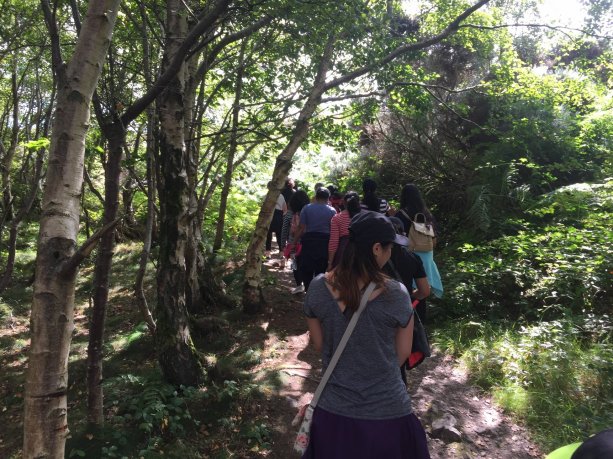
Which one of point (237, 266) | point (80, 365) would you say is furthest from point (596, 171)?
point (80, 365)

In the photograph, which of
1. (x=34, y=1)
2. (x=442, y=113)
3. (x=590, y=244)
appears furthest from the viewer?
(x=442, y=113)

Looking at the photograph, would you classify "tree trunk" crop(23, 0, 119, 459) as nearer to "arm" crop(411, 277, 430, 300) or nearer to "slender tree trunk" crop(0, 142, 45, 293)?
"arm" crop(411, 277, 430, 300)

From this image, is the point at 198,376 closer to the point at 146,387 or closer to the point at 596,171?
the point at 146,387

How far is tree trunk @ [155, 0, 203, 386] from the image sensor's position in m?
4.36

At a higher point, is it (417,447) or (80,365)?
(417,447)

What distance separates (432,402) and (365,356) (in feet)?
10.3

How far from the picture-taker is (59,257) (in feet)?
5.90

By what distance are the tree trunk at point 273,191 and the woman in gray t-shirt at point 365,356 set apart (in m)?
4.61

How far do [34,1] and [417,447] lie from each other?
9.18 metres

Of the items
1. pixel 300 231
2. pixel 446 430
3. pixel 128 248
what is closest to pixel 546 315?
pixel 446 430

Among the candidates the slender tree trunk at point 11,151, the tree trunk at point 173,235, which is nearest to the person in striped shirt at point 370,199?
the tree trunk at point 173,235

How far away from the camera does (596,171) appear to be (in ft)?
28.9

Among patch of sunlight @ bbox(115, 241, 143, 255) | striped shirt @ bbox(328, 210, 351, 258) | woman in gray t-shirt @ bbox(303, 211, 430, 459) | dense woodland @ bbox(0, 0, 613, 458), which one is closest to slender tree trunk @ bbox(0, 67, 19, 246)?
dense woodland @ bbox(0, 0, 613, 458)

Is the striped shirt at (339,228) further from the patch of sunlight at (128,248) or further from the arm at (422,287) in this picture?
the patch of sunlight at (128,248)
